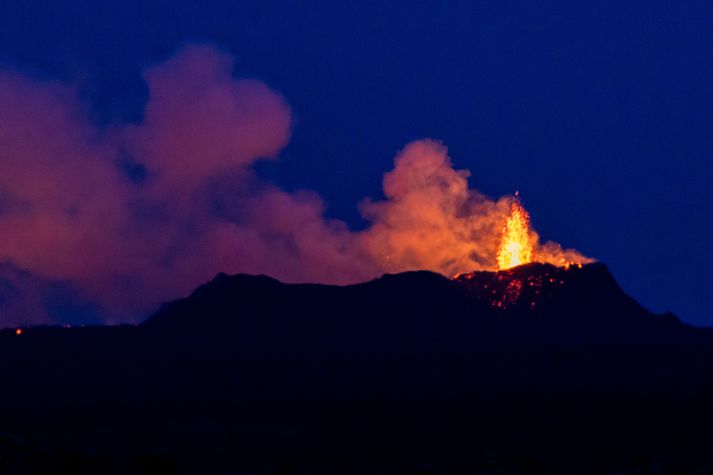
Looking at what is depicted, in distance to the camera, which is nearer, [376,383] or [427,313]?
[376,383]

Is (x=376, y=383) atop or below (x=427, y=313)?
below

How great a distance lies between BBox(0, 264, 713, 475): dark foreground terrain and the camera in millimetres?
52781

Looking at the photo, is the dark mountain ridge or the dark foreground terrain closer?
the dark foreground terrain

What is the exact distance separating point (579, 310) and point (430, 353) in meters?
18.1

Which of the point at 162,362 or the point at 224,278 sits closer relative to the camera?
the point at 162,362

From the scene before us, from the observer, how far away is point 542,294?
108 metres

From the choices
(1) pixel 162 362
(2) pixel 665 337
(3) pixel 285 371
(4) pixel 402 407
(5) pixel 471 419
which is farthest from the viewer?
(2) pixel 665 337

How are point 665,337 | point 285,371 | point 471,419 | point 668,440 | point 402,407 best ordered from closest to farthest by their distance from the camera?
1. point 668,440
2. point 471,419
3. point 402,407
4. point 285,371
5. point 665,337

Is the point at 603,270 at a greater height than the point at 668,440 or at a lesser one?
greater

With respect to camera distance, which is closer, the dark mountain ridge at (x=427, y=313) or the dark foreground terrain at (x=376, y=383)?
the dark foreground terrain at (x=376, y=383)

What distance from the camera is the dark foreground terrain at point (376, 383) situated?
173 ft

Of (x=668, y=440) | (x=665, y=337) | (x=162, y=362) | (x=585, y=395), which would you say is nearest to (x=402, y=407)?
(x=585, y=395)

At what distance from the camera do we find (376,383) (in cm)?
8281

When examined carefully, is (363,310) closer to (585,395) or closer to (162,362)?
(162,362)
